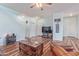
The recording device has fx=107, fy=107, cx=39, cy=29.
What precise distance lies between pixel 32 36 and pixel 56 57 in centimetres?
68

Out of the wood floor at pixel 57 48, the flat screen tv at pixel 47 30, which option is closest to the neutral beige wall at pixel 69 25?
the wood floor at pixel 57 48

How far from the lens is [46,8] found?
2.27 metres

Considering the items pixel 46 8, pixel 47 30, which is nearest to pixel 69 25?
pixel 47 30

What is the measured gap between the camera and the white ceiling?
2.22 metres

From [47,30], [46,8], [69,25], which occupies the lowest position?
[47,30]

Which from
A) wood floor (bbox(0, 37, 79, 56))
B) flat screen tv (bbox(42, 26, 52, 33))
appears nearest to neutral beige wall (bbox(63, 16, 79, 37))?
wood floor (bbox(0, 37, 79, 56))

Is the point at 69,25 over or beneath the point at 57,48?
over

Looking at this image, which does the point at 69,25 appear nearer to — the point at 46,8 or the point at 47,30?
the point at 47,30

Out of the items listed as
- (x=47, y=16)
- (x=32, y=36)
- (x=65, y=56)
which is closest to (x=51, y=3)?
(x=47, y=16)

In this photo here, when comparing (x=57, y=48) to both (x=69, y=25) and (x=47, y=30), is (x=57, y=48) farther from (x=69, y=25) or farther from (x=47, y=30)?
(x=69, y=25)

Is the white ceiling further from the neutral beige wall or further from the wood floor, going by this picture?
the wood floor

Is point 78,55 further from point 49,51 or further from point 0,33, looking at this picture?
point 0,33

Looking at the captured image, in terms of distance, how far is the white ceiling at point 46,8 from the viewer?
222cm

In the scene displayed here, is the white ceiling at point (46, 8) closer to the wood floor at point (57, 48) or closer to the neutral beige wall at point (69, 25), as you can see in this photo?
the neutral beige wall at point (69, 25)
